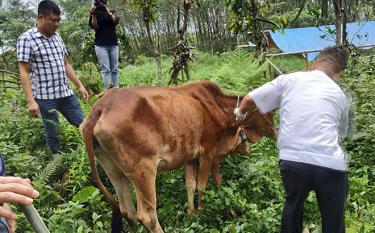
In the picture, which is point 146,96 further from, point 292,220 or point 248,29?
point 248,29

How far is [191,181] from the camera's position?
4.77m

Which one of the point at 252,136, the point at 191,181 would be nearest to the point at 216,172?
the point at 191,181

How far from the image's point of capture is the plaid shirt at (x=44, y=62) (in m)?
4.79

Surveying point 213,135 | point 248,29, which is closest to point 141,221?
point 213,135

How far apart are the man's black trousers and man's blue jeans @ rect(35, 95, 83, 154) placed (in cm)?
265

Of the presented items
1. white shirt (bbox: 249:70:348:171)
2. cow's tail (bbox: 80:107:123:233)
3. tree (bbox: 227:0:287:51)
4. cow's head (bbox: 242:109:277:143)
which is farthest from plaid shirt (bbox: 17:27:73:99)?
tree (bbox: 227:0:287:51)

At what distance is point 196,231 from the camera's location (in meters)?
4.27

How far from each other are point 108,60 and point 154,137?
128 inches

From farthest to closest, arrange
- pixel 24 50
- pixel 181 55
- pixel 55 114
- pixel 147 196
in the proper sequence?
pixel 181 55 → pixel 55 114 → pixel 24 50 → pixel 147 196

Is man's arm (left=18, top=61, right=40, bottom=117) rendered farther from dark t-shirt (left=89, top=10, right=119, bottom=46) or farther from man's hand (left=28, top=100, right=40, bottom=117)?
dark t-shirt (left=89, top=10, right=119, bottom=46)

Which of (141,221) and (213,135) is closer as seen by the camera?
(141,221)

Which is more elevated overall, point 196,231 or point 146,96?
point 146,96

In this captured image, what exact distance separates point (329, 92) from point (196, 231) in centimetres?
179

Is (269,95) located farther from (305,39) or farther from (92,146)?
(305,39)
